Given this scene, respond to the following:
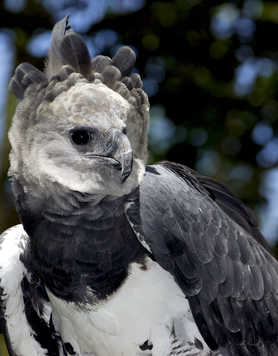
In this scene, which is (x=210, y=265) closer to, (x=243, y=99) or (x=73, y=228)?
(x=73, y=228)

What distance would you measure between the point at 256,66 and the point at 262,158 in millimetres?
750

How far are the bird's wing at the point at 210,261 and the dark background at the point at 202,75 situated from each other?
261 centimetres

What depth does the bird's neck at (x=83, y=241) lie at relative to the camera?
271 centimetres

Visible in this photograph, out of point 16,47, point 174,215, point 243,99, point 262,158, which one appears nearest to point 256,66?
point 243,99

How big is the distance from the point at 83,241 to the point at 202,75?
3.30 m

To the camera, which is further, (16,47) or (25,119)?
(16,47)

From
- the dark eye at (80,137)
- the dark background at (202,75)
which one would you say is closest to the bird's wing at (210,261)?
the dark eye at (80,137)

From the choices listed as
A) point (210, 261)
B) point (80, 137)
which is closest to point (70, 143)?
point (80, 137)

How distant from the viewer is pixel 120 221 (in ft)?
8.98

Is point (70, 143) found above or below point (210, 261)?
above

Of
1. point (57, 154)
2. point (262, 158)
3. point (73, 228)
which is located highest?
point (57, 154)

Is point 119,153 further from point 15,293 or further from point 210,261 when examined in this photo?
point 15,293

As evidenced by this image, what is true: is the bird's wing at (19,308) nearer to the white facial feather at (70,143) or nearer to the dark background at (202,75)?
the white facial feather at (70,143)

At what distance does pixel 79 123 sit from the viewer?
2590 mm
